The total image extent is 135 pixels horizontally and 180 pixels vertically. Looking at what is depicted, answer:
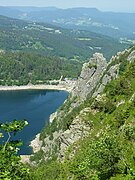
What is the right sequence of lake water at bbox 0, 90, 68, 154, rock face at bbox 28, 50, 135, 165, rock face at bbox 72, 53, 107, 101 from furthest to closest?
1. lake water at bbox 0, 90, 68, 154
2. rock face at bbox 72, 53, 107, 101
3. rock face at bbox 28, 50, 135, 165

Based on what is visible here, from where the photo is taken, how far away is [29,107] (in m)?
160

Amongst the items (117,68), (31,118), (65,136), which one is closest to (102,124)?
(65,136)

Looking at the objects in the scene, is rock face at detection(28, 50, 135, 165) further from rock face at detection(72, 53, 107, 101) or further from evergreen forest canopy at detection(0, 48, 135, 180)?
evergreen forest canopy at detection(0, 48, 135, 180)

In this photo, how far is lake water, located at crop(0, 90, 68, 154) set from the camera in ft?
400

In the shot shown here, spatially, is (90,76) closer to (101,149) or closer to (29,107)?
(29,107)

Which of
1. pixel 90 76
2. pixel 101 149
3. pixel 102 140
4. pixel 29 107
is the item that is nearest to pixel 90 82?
pixel 90 76

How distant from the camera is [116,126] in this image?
3584 cm

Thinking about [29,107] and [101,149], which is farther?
[29,107]

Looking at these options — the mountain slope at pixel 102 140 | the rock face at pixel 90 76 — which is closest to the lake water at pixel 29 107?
the rock face at pixel 90 76

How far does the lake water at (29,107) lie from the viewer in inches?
4806

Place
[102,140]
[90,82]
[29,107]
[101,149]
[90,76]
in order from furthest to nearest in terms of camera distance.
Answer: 1. [29,107]
2. [90,76]
3. [90,82]
4. [102,140]
5. [101,149]

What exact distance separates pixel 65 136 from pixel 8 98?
14180 centimetres

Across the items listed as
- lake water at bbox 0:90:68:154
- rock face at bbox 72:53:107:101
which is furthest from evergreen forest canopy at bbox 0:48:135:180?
lake water at bbox 0:90:68:154

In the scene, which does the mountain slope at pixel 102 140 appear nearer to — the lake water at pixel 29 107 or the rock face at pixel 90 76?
the rock face at pixel 90 76
